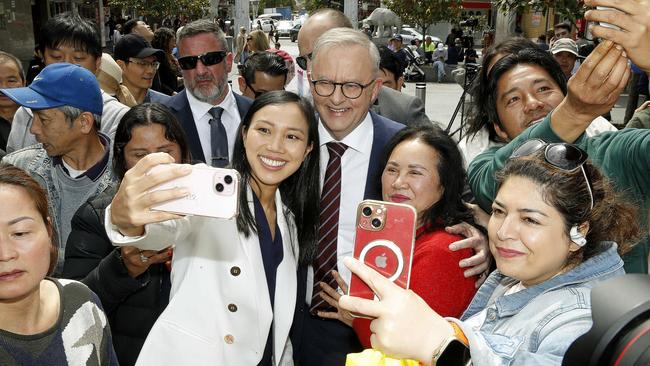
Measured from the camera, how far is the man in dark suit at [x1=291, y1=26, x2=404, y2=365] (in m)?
2.81

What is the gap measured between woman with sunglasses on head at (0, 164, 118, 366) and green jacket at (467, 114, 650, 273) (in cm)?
147

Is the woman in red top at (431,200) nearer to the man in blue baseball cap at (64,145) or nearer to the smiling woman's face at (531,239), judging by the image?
the smiling woman's face at (531,239)

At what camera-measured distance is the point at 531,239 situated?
1.69 metres

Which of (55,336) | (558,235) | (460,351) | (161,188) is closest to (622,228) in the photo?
(558,235)

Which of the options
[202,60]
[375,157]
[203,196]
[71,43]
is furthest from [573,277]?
[71,43]

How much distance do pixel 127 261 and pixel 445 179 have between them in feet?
4.26

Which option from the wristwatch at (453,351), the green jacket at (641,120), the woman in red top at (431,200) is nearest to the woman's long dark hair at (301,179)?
the woman in red top at (431,200)

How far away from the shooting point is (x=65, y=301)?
188 cm

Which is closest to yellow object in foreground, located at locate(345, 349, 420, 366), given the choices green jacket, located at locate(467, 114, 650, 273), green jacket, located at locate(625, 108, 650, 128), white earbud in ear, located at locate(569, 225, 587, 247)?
white earbud in ear, located at locate(569, 225, 587, 247)

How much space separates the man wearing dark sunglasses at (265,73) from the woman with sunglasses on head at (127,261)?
2526 mm

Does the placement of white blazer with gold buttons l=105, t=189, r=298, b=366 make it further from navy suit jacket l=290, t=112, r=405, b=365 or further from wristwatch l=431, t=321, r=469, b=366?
wristwatch l=431, t=321, r=469, b=366

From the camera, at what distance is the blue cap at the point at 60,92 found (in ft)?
10.2

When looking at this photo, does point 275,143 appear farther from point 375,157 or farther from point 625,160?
point 625,160

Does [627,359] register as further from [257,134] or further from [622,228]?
[257,134]
